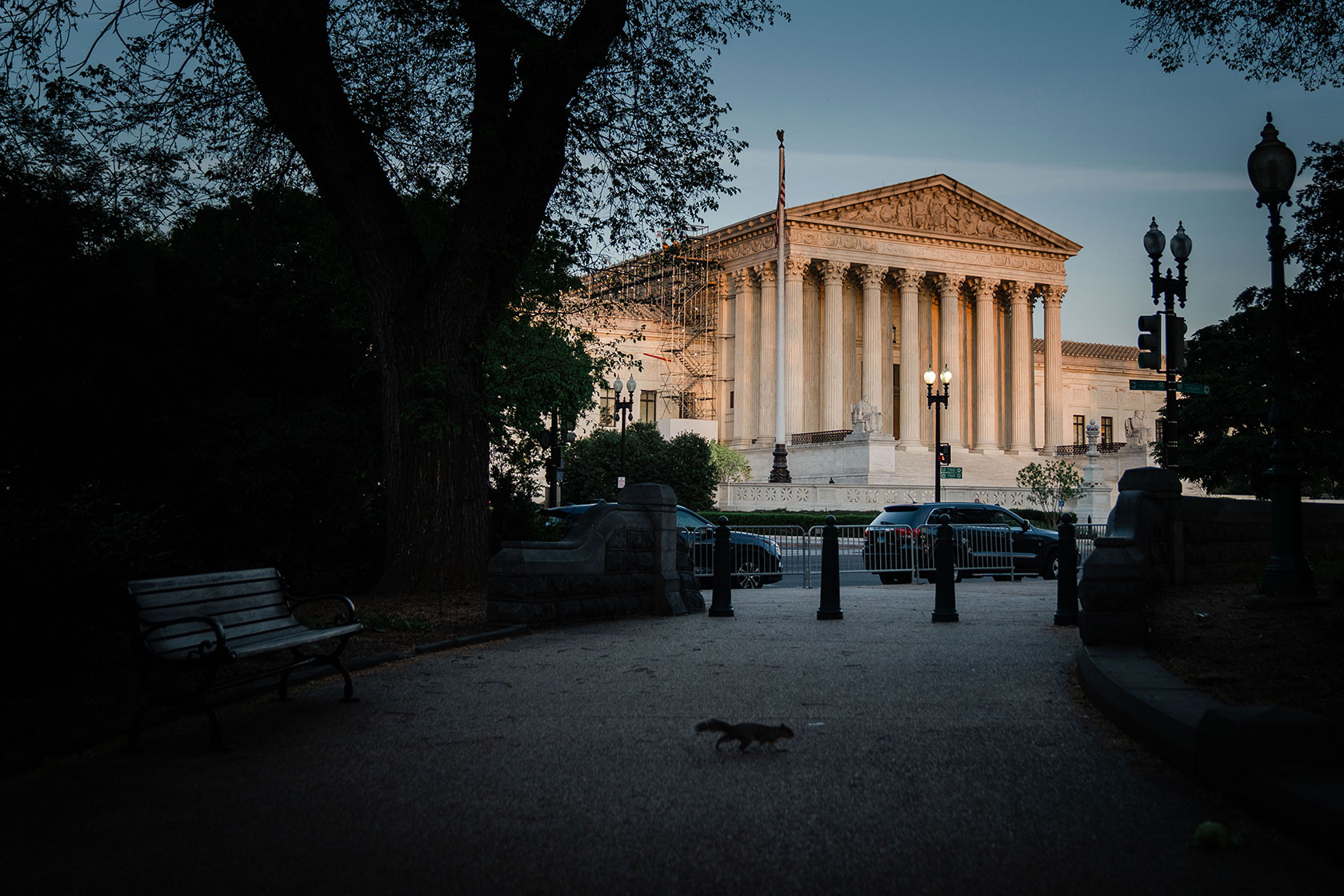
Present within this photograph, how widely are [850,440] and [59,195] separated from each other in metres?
46.3

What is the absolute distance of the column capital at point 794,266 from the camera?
62.1 m

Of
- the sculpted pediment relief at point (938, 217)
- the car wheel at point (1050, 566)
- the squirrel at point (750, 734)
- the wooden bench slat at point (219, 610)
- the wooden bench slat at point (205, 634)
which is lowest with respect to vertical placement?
the car wheel at point (1050, 566)

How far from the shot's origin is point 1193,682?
682 centimetres

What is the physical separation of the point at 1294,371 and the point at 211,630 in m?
15.9

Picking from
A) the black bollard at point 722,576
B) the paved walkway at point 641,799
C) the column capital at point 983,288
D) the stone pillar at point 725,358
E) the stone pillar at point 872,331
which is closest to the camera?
the paved walkway at point 641,799

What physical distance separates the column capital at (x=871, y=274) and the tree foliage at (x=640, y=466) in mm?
23455

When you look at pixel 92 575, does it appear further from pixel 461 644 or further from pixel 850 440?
pixel 850 440

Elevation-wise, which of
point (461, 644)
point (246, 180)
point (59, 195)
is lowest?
point (461, 644)

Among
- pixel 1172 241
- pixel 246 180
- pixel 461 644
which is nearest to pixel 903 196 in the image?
pixel 1172 241

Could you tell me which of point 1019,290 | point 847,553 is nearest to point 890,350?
point 1019,290

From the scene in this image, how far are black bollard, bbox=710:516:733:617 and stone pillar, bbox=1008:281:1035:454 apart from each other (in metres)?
58.7

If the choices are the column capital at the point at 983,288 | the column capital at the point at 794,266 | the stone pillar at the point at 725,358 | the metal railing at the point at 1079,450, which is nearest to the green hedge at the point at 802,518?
the column capital at the point at 794,266

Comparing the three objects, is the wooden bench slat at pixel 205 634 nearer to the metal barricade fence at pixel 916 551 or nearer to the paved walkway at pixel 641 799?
the paved walkway at pixel 641 799

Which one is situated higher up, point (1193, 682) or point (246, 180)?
point (246, 180)
